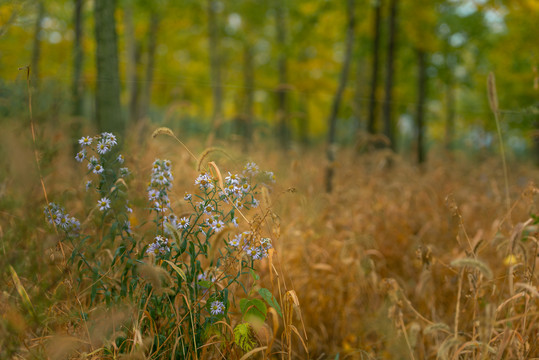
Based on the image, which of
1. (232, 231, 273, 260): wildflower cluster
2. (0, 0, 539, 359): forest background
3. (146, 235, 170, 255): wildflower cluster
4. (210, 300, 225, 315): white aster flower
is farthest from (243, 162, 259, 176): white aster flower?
(210, 300, 225, 315): white aster flower

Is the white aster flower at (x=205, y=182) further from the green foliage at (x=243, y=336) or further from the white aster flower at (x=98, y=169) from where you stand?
the green foliage at (x=243, y=336)

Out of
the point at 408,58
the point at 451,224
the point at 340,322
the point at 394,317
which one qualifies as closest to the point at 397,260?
the point at 451,224

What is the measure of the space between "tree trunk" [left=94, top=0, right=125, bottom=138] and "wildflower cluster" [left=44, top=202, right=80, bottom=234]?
2.08m

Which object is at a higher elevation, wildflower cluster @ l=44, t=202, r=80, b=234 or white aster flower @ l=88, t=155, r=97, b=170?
white aster flower @ l=88, t=155, r=97, b=170

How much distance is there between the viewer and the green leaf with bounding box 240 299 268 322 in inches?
68.9

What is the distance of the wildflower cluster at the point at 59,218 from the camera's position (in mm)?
1770

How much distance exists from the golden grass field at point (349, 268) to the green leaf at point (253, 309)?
10 centimetres

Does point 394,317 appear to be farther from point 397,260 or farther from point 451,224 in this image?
point 451,224

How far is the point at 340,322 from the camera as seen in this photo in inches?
122

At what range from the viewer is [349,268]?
11.0 ft

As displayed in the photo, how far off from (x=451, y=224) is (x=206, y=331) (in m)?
3.06

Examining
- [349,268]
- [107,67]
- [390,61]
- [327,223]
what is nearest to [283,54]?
[390,61]

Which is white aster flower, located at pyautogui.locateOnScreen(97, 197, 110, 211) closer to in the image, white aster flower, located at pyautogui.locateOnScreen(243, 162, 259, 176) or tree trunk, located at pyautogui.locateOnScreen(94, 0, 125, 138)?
white aster flower, located at pyautogui.locateOnScreen(243, 162, 259, 176)

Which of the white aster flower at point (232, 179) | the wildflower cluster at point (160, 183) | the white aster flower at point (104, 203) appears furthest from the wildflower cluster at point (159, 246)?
the white aster flower at point (232, 179)
